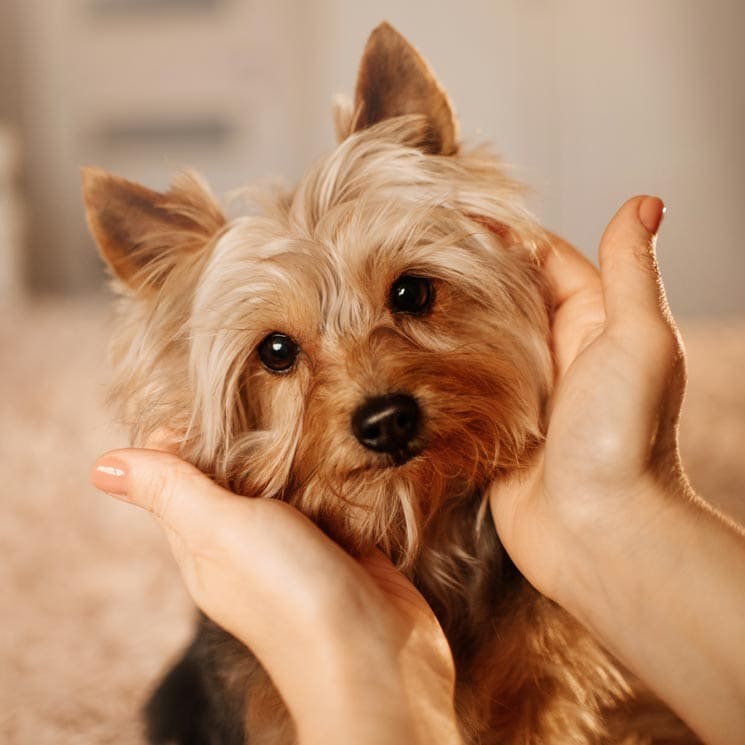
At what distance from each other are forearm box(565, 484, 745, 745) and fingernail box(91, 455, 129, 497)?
648 millimetres

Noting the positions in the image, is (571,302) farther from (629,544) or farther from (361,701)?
(361,701)

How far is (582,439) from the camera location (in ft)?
3.62

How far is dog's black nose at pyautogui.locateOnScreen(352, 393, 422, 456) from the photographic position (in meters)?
1.15

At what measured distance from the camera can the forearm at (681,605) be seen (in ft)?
3.33

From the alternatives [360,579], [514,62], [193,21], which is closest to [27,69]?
[193,21]

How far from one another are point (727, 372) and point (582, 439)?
1414 millimetres

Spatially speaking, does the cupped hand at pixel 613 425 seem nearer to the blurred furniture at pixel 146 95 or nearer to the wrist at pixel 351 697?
the wrist at pixel 351 697

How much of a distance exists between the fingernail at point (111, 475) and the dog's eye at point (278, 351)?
0.89ft

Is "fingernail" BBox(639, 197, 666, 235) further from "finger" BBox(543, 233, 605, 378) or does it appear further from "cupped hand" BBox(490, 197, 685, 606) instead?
"finger" BBox(543, 233, 605, 378)

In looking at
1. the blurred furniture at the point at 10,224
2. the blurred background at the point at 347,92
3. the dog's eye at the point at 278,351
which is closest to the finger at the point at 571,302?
the dog's eye at the point at 278,351

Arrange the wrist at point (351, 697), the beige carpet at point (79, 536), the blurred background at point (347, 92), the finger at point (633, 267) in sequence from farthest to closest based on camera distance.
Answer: the blurred background at point (347, 92) → the beige carpet at point (79, 536) → the finger at point (633, 267) → the wrist at point (351, 697)

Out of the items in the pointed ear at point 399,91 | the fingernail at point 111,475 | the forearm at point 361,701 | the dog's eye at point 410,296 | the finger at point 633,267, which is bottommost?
the forearm at point 361,701

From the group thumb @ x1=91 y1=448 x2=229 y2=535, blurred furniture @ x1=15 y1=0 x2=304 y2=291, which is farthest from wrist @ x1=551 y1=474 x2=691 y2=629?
blurred furniture @ x1=15 y1=0 x2=304 y2=291

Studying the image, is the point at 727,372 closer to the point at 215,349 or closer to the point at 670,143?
the point at 215,349
